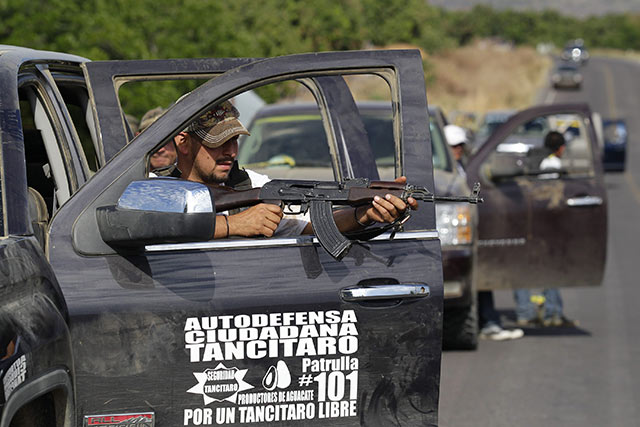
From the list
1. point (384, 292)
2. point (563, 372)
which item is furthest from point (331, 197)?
point (563, 372)

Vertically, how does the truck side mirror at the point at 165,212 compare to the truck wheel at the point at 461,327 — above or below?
above

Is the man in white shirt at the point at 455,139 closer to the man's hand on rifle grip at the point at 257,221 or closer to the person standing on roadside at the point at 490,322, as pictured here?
the person standing on roadside at the point at 490,322

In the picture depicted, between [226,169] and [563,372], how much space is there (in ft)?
15.9

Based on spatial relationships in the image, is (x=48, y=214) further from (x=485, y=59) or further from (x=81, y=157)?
(x=485, y=59)

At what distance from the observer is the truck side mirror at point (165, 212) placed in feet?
10.2

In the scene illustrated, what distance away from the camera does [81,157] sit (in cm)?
421

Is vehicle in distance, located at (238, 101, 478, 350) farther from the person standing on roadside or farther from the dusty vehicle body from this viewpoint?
the dusty vehicle body

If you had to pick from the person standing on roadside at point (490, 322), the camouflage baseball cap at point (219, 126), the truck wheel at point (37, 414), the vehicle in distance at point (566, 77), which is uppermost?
the vehicle in distance at point (566, 77)

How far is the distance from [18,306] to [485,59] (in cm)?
8369

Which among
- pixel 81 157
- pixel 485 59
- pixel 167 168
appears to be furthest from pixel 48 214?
pixel 485 59

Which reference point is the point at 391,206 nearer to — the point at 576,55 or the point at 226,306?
the point at 226,306

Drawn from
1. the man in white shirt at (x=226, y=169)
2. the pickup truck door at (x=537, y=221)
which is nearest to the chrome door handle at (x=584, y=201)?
the pickup truck door at (x=537, y=221)

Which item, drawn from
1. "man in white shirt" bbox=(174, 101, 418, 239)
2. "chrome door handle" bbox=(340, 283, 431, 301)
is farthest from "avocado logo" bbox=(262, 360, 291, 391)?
"man in white shirt" bbox=(174, 101, 418, 239)

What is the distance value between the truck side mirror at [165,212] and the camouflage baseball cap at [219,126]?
0.80m
